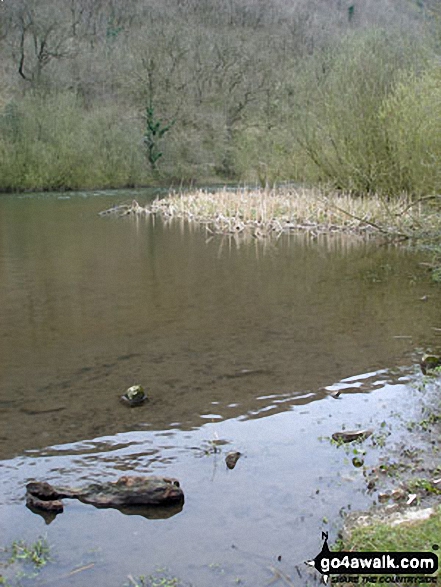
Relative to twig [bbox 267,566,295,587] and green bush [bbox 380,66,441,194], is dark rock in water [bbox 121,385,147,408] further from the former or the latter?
green bush [bbox 380,66,441,194]

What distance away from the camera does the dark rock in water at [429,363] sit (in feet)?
22.0

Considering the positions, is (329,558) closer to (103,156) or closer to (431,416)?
(431,416)

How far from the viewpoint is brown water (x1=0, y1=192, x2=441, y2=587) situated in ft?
A: 12.4

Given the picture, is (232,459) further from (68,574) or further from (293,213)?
(293,213)

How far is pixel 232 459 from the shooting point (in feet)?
15.4

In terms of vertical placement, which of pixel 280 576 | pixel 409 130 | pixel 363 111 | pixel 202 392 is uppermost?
pixel 363 111

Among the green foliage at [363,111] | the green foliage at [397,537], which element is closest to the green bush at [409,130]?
the green foliage at [363,111]

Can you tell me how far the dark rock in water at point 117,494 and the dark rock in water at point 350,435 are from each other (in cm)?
135

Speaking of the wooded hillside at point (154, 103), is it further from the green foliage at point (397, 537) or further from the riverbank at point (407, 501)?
the green foliage at point (397, 537)

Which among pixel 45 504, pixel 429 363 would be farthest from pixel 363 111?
pixel 45 504

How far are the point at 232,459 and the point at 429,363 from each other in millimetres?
2876

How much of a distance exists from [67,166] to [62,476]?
38.4 metres

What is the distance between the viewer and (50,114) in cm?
4222

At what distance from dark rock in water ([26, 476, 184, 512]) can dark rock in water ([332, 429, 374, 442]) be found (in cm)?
135
